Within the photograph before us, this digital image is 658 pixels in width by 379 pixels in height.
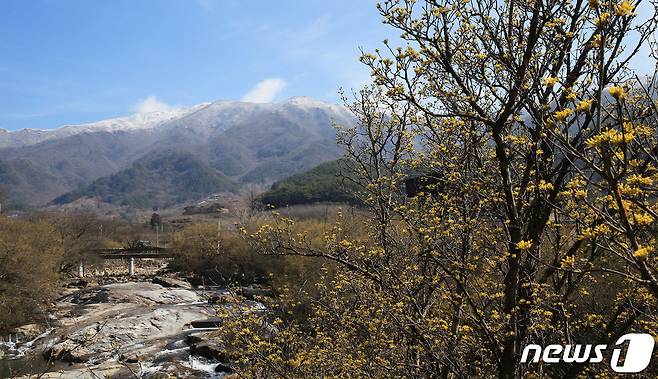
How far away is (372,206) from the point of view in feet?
36.4

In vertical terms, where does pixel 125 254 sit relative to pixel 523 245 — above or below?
below

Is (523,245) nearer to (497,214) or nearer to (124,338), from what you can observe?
(497,214)

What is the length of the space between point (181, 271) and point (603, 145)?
65238 millimetres

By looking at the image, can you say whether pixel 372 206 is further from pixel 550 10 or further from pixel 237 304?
pixel 550 10

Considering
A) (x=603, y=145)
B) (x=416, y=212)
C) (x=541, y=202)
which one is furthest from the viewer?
(x=416, y=212)

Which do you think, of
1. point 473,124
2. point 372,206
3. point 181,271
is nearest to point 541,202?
point 473,124

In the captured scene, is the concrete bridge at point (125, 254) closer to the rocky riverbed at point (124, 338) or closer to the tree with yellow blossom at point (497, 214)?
the rocky riverbed at point (124, 338)

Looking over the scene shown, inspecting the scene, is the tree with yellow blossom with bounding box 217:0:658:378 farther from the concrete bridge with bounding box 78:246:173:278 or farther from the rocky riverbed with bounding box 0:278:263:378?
the concrete bridge with bounding box 78:246:173:278

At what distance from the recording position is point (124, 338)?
31.6 metres

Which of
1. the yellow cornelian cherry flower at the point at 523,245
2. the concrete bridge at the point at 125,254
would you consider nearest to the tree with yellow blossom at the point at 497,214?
the yellow cornelian cherry flower at the point at 523,245

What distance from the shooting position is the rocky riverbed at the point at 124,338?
25016 millimetres

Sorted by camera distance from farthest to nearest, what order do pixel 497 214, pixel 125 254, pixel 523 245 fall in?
pixel 125 254 < pixel 497 214 < pixel 523 245

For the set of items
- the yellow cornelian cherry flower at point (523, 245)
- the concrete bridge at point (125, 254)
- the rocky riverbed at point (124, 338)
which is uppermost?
the yellow cornelian cherry flower at point (523, 245)

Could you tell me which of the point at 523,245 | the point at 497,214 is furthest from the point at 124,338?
the point at 523,245
